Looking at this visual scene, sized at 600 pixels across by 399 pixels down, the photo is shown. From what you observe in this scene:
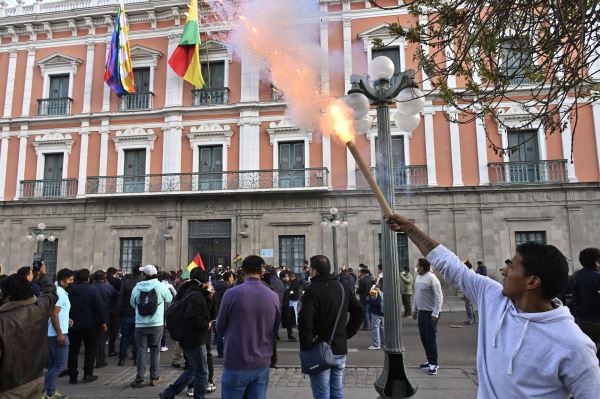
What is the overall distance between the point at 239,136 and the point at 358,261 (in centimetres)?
825

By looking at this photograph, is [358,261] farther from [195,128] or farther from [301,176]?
[195,128]

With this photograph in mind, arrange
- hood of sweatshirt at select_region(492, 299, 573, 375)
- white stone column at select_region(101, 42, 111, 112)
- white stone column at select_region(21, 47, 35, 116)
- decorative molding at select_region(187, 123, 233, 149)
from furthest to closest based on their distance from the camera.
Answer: white stone column at select_region(21, 47, 35, 116), white stone column at select_region(101, 42, 111, 112), decorative molding at select_region(187, 123, 233, 149), hood of sweatshirt at select_region(492, 299, 573, 375)

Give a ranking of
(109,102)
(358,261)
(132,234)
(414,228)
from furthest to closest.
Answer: (109,102) → (132,234) → (358,261) → (414,228)

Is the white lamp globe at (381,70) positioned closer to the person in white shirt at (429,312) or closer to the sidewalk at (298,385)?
the person in white shirt at (429,312)

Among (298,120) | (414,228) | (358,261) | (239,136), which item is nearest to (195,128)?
(239,136)

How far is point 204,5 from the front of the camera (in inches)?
792

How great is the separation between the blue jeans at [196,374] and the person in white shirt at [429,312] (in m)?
3.66

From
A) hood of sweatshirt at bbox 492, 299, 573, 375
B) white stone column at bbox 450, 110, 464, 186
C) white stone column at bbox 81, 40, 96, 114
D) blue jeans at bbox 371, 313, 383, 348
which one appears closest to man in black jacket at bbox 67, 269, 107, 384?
blue jeans at bbox 371, 313, 383, 348

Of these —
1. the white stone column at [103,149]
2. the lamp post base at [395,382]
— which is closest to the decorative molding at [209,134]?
the white stone column at [103,149]

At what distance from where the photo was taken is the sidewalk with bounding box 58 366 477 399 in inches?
242

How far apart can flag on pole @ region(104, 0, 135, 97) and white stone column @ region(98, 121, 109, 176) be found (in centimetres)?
219

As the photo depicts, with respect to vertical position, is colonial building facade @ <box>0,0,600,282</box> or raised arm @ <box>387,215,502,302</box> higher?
colonial building facade @ <box>0,0,600,282</box>

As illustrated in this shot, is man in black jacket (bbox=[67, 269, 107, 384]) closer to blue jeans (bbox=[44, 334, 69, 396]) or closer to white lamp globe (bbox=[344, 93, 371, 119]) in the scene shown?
blue jeans (bbox=[44, 334, 69, 396])

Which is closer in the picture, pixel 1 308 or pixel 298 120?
pixel 1 308
